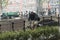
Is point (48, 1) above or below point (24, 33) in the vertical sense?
above

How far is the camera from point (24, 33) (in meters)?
5.37

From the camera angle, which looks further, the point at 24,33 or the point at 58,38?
the point at 58,38

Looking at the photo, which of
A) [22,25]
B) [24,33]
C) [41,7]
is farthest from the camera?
[41,7]

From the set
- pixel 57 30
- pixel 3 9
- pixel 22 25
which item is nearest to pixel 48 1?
pixel 3 9

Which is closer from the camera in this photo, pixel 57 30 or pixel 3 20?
pixel 57 30

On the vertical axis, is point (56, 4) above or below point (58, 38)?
above

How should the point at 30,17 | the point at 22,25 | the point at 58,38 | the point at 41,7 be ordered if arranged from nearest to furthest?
1. the point at 58,38
2. the point at 22,25
3. the point at 30,17
4. the point at 41,7

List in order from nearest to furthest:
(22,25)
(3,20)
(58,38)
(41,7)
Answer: (58,38) → (22,25) → (3,20) → (41,7)

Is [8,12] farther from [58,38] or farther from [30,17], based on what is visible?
[58,38]

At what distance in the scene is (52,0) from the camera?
11117 millimetres

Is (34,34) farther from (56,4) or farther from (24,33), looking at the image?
(56,4)

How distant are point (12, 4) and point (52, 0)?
2139mm

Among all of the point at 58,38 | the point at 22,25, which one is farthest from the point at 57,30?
the point at 22,25

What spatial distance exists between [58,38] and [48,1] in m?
5.36
